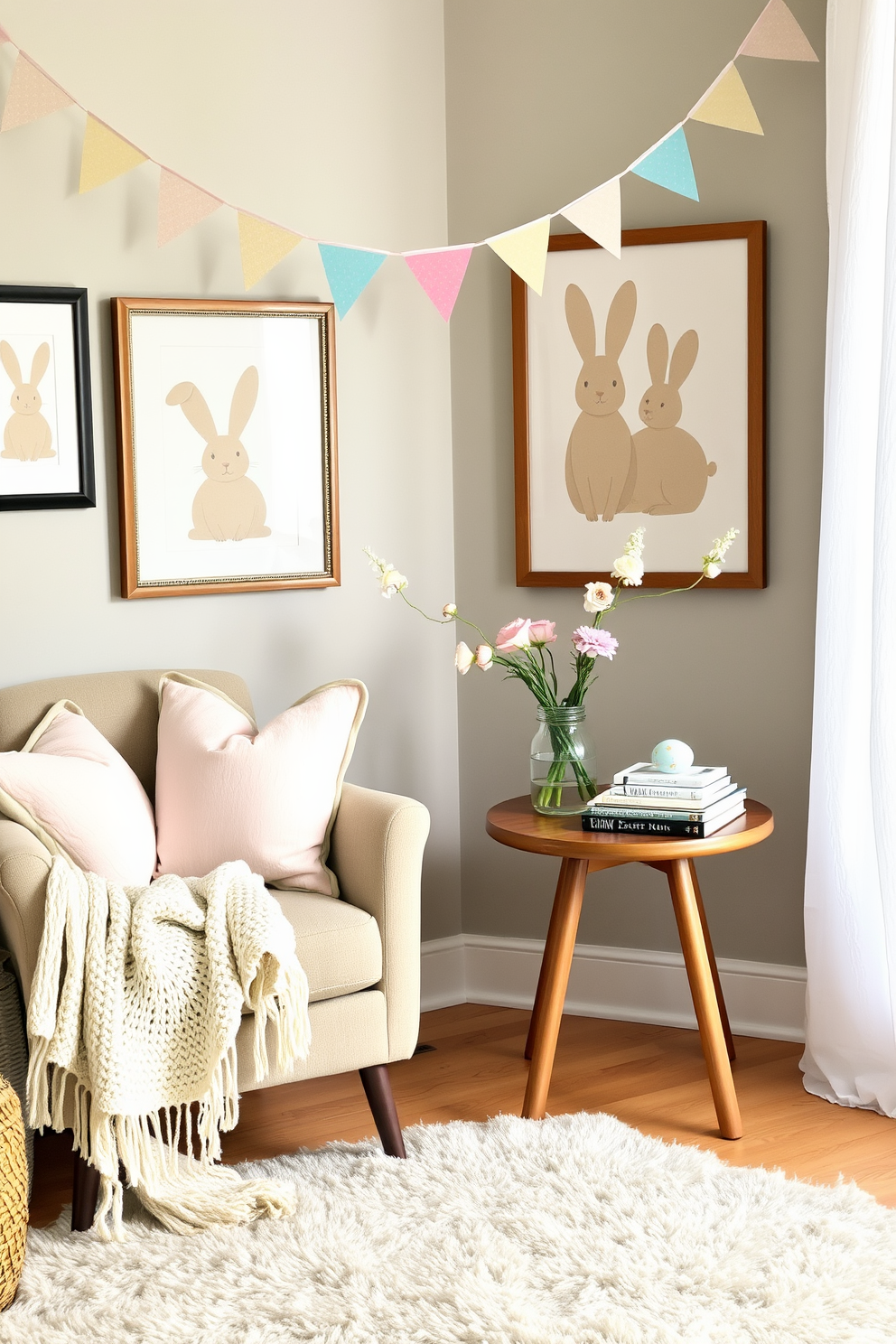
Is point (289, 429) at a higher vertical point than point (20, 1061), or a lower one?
higher

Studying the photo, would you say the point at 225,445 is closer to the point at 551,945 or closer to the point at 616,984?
the point at 551,945

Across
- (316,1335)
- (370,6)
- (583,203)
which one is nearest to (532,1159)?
(316,1335)

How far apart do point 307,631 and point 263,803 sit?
2.24 ft

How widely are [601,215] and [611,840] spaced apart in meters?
1.27

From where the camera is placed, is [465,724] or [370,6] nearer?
[370,6]

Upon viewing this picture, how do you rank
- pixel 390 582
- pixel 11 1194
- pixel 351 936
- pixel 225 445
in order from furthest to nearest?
1. pixel 225 445
2. pixel 390 582
3. pixel 351 936
4. pixel 11 1194

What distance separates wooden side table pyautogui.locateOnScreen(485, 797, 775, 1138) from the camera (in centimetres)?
250

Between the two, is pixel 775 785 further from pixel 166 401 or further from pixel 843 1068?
pixel 166 401

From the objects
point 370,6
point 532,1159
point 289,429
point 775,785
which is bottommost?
point 532,1159

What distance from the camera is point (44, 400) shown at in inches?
109

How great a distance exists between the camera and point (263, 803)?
2.54 metres

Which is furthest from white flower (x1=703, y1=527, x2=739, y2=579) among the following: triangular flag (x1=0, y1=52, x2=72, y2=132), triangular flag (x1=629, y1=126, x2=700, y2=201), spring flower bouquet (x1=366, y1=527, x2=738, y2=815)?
triangular flag (x1=0, y1=52, x2=72, y2=132)

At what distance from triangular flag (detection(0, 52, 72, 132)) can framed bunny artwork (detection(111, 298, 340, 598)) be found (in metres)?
0.38

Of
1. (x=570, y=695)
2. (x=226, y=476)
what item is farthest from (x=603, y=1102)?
(x=226, y=476)
